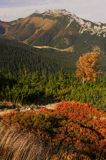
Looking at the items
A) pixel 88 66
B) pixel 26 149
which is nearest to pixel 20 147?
pixel 26 149

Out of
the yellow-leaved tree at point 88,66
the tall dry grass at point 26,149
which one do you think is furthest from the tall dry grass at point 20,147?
the yellow-leaved tree at point 88,66

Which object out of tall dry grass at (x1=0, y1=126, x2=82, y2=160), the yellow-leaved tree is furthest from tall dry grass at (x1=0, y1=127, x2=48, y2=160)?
the yellow-leaved tree

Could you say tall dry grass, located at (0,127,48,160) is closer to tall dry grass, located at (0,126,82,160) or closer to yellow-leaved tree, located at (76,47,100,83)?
tall dry grass, located at (0,126,82,160)

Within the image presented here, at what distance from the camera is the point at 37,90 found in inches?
3068

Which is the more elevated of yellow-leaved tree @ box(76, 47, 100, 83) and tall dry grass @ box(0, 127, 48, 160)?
tall dry grass @ box(0, 127, 48, 160)

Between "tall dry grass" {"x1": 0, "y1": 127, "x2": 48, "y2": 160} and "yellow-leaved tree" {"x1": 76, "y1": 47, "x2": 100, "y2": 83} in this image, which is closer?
"tall dry grass" {"x1": 0, "y1": 127, "x2": 48, "y2": 160}

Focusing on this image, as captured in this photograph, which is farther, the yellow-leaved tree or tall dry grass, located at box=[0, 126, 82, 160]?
the yellow-leaved tree

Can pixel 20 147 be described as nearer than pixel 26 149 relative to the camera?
No

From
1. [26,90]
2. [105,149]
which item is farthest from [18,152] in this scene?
[26,90]

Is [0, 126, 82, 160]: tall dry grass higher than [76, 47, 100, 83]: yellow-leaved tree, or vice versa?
[0, 126, 82, 160]: tall dry grass

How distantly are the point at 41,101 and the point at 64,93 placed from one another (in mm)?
5911

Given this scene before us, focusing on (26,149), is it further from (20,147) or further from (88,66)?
(88,66)

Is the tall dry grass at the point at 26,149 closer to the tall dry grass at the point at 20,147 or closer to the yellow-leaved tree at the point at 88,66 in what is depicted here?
the tall dry grass at the point at 20,147

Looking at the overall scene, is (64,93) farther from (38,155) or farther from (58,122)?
(38,155)
